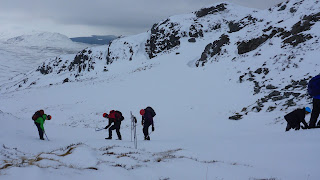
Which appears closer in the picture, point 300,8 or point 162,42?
point 300,8

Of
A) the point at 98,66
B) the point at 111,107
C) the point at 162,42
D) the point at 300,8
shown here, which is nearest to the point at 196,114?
the point at 111,107

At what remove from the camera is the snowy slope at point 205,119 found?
216 inches

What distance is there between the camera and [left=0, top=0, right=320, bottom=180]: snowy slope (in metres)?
5.49

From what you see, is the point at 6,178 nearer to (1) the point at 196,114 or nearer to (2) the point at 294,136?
(2) the point at 294,136

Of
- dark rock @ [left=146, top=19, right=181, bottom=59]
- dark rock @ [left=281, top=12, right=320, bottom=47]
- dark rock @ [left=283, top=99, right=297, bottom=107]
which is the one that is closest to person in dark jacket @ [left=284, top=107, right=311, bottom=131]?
dark rock @ [left=283, top=99, right=297, bottom=107]

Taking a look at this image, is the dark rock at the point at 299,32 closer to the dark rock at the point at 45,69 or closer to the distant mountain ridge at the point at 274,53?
the distant mountain ridge at the point at 274,53

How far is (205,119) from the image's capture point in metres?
18.5

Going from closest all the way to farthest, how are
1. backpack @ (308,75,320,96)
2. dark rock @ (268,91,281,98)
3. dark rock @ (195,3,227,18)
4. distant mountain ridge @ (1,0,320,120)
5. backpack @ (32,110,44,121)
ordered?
1. backpack @ (308,75,320,96)
2. backpack @ (32,110,44,121)
3. dark rock @ (268,91,281,98)
4. distant mountain ridge @ (1,0,320,120)
5. dark rock @ (195,3,227,18)

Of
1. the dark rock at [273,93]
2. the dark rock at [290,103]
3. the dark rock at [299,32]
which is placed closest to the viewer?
the dark rock at [290,103]

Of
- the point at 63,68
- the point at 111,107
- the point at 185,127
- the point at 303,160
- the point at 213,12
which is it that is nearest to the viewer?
the point at 303,160

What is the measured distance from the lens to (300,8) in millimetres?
28672

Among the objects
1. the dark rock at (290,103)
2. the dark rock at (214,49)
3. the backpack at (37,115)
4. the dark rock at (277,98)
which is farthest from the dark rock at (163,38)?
the backpack at (37,115)

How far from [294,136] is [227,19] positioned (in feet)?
219

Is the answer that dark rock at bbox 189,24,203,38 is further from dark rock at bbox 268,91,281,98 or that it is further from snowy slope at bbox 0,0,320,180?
dark rock at bbox 268,91,281,98
